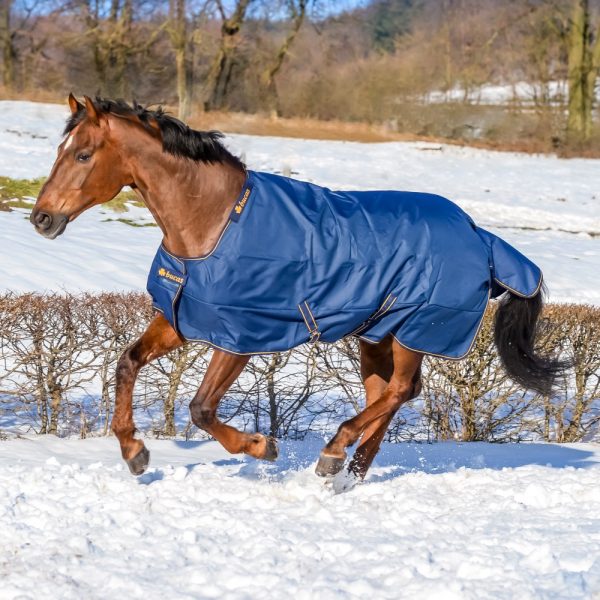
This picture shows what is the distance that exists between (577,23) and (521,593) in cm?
3126

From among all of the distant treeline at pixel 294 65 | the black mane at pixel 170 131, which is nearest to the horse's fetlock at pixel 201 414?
the black mane at pixel 170 131

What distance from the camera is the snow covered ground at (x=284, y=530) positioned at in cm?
344

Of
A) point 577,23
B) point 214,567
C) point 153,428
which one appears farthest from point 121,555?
point 577,23

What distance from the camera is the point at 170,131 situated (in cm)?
458

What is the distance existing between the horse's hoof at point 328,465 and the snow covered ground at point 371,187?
213 inches

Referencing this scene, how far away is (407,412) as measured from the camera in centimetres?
745

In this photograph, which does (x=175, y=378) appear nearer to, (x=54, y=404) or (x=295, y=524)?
(x=54, y=404)

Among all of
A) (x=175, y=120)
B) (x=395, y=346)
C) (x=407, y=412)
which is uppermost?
(x=175, y=120)

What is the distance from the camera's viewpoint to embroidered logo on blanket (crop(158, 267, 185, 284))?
448 centimetres

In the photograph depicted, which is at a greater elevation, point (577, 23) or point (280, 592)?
point (577, 23)

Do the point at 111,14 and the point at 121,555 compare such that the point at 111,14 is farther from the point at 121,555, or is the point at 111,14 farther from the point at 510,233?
the point at 121,555

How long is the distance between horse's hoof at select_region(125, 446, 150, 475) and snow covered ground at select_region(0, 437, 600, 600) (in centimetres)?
8

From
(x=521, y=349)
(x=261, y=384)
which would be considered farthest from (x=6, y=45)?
(x=521, y=349)

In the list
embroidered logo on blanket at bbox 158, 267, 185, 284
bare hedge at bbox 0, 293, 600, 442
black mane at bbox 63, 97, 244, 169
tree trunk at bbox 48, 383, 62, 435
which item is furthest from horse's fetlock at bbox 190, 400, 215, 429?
tree trunk at bbox 48, 383, 62, 435
